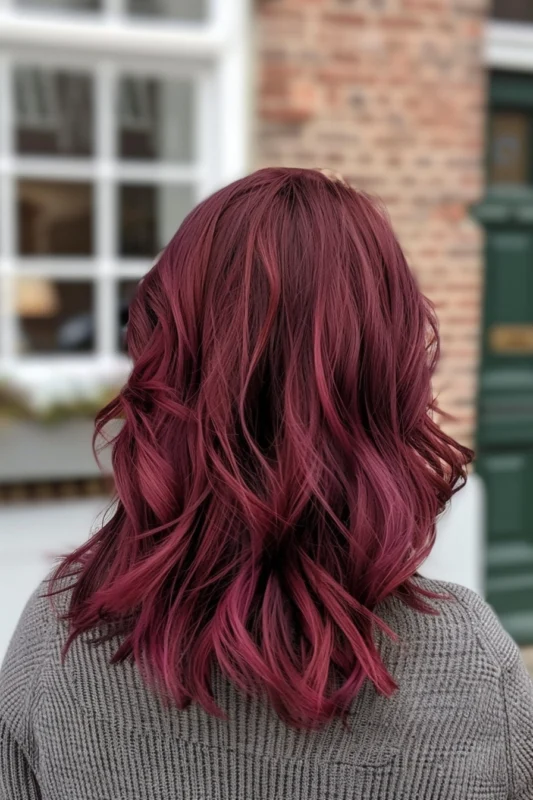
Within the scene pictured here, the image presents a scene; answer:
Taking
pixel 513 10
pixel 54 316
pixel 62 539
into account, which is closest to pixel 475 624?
pixel 62 539

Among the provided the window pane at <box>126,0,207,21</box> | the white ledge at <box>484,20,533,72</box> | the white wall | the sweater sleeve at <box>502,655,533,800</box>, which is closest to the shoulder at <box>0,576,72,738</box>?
the sweater sleeve at <box>502,655,533,800</box>

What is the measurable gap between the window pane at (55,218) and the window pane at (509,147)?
6.86 ft

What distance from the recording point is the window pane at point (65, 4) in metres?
3.73

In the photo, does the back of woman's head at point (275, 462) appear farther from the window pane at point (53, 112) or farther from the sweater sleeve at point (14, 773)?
the window pane at point (53, 112)

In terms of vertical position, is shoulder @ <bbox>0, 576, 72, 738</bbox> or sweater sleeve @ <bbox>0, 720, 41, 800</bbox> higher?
shoulder @ <bbox>0, 576, 72, 738</bbox>

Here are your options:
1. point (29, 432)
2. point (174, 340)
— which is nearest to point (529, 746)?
point (174, 340)

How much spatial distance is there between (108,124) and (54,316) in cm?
91

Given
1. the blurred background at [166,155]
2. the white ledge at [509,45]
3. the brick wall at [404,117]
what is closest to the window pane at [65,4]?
the blurred background at [166,155]

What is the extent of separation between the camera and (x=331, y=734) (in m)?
1.04

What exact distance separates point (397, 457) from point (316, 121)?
3152 mm

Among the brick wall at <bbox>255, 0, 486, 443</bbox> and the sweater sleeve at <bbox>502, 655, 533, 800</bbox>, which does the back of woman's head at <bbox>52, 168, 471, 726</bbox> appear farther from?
the brick wall at <bbox>255, 0, 486, 443</bbox>

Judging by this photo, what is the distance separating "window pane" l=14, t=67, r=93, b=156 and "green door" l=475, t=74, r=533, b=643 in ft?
6.71

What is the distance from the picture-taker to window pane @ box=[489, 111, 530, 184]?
4602 millimetres

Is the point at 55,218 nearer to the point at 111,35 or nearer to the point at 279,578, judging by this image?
the point at 111,35
